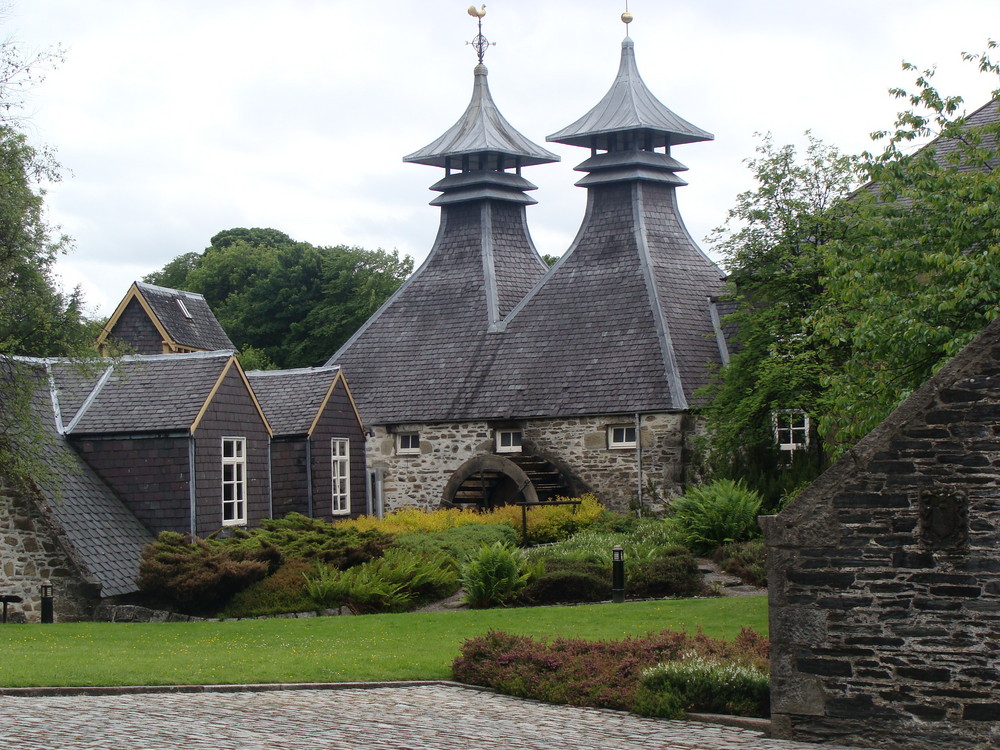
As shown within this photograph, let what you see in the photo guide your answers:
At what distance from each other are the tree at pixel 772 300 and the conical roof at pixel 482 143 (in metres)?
13.4

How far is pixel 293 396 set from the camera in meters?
29.6

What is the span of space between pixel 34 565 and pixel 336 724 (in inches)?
446

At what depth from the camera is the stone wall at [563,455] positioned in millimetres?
31906

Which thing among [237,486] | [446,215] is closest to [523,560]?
[237,486]

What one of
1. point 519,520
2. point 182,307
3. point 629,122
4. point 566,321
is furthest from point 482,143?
point 519,520

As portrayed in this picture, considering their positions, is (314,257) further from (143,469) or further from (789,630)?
(789,630)

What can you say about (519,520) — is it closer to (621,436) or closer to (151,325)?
(621,436)

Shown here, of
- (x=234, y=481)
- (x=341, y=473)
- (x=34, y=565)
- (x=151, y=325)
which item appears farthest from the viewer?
(x=151, y=325)

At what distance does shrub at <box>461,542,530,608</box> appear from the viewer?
20.5 meters

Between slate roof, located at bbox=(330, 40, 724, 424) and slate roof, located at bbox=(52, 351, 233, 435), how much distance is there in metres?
10.6

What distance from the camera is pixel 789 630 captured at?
11.4 m

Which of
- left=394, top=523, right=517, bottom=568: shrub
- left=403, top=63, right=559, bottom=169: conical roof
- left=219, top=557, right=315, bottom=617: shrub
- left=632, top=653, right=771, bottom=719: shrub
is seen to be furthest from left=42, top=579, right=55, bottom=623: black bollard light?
left=403, top=63, right=559, bottom=169: conical roof

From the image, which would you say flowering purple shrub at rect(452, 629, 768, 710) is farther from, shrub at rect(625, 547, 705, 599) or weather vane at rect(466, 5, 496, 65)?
weather vane at rect(466, 5, 496, 65)

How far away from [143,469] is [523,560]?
6769 millimetres
